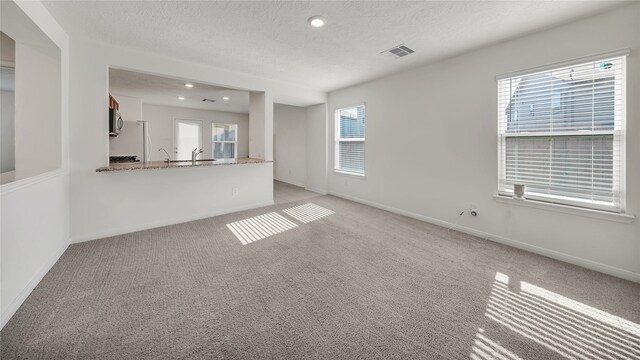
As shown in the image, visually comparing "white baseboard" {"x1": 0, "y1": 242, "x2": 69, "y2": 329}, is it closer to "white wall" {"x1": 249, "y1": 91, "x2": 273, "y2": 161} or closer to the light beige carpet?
the light beige carpet

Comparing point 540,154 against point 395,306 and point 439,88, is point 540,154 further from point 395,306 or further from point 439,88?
point 395,306

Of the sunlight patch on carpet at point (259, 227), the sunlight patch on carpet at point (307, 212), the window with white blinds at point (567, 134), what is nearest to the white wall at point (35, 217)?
the sunlight patch on carpet at point (259, 227)

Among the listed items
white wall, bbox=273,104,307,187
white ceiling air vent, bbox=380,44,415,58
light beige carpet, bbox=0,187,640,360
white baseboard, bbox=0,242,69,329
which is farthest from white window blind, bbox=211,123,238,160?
white ceiling air vent, bbox=380,44,415,58

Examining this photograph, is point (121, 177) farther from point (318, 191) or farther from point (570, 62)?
point (570, 62)

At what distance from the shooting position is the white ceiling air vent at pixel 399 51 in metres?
3.28

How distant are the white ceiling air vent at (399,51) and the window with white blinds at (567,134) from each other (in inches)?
47.5

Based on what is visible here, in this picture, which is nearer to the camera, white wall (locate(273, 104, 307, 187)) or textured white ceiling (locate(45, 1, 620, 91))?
textured white ceiling (locate(45, 1, 620, 91))

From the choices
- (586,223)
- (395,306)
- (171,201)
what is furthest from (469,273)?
(171,201)

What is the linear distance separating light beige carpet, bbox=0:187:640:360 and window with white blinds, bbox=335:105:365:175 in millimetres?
2632

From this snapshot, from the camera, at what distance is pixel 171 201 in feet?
12.8

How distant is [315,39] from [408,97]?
6.43 ft

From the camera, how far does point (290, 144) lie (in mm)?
7570

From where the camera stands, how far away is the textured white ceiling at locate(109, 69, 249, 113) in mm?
4613

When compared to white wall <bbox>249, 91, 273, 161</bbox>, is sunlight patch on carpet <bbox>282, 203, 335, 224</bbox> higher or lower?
lower
